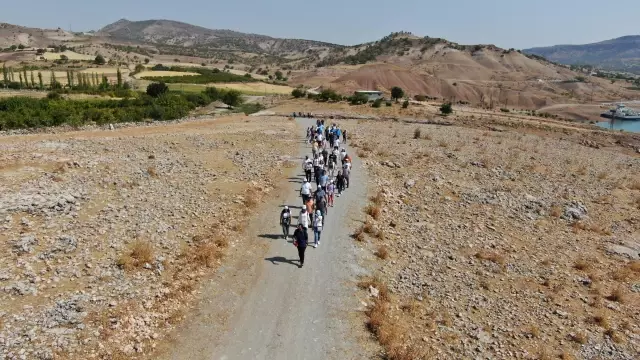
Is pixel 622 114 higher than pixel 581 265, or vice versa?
pixel 581 265

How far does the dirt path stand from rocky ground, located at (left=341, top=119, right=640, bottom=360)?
3.87 feet

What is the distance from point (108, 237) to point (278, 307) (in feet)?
27.4

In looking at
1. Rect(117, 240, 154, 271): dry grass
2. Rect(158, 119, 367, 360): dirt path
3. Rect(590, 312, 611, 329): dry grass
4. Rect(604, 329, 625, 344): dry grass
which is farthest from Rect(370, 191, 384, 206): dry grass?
Rect(117, 240, 154, 271): dry grass

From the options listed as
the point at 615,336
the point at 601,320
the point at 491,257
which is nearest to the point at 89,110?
the point at 491,257

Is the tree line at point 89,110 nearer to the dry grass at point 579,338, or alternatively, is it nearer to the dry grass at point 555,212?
the dry grass at point 555,212

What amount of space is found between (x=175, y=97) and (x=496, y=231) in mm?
62480

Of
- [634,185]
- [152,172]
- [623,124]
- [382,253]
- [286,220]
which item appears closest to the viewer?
[286,220]

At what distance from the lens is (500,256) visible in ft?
70.6

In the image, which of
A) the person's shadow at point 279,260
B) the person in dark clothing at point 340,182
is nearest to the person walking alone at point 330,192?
the person in dark clothing at point 340,182

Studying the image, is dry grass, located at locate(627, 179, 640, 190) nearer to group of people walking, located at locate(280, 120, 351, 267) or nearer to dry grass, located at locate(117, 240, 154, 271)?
group of people walking, located at locate(280, 120, 351, 267)

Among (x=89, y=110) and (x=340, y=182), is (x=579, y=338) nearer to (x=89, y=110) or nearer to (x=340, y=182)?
(x=340, y=182)

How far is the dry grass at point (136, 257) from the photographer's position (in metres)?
16.4

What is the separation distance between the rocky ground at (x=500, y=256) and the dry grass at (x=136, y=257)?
8639 millimetres

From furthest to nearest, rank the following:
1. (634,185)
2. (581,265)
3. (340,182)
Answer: (634,185), (340,182), (581,265)
